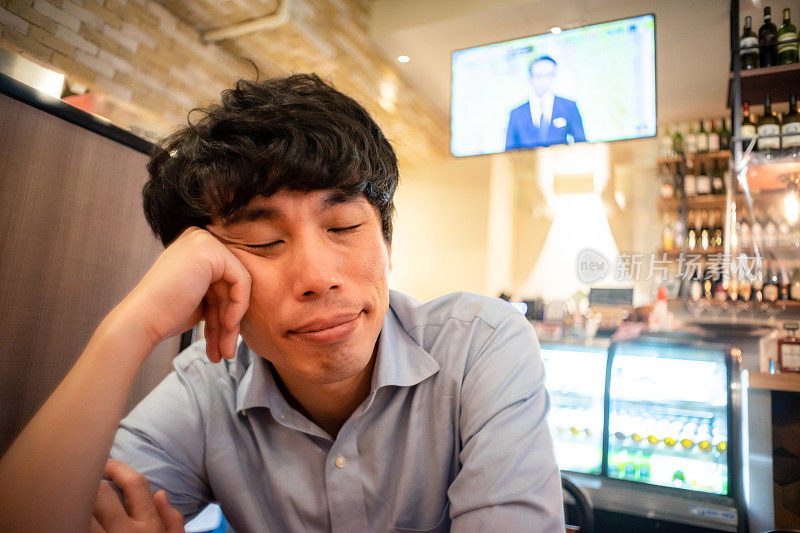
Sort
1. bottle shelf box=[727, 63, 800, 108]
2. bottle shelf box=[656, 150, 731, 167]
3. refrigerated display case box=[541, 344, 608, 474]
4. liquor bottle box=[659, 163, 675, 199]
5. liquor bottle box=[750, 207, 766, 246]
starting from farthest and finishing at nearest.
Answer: liquor bottle box=[659, 163, 675, 199], bottle shelf box=[656, 150, 731, 167], liquor bottle box=[750, 207, 766, 246], bottle shelf box=[727, 63, 800, 108], refrigerated display case box=[541, 344, 608, 474]

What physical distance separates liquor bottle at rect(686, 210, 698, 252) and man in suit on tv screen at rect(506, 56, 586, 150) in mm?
2161

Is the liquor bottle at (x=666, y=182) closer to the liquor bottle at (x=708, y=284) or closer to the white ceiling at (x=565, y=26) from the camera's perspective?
the white ceiling at (x=565, y=26)

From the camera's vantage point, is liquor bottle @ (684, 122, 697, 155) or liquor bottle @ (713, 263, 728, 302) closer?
liquor bottle @ (713, 263, 728, 302)

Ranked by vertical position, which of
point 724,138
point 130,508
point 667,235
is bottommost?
point 130,508

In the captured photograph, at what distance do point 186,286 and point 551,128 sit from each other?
2.98m

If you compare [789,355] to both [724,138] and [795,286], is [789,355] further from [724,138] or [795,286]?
[724,138]

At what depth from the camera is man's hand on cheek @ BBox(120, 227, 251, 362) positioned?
92cm

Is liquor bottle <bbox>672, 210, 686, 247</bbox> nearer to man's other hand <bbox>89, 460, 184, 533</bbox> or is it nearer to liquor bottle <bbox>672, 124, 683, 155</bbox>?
liquor bottle <bbox>672, 124, 683, 155</bbox>

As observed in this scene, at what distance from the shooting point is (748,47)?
3373 mm

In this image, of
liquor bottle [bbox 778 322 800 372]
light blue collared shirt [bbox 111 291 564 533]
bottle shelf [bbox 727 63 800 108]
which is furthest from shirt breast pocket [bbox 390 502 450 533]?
bottle shelf [bbox 727 63 800 108]

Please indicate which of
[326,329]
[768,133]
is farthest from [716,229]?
[326,329]

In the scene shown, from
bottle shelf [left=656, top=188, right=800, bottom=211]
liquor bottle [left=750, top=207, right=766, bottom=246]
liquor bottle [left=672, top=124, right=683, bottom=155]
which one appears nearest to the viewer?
liquor bottle [left=750, top=207, right=766, bottom=246]

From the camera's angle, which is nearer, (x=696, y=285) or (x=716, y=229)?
(x=696, y=285)

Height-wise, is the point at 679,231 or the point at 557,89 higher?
the point at 557,89
